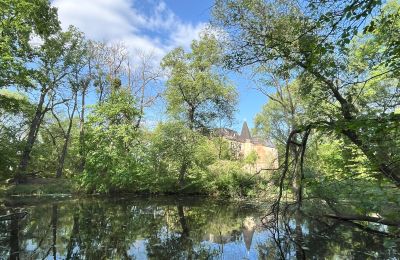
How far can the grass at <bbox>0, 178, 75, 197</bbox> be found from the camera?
880 inches

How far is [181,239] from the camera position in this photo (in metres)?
8.39

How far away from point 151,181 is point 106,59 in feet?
40.7

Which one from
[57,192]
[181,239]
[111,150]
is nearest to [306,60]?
[181,239]

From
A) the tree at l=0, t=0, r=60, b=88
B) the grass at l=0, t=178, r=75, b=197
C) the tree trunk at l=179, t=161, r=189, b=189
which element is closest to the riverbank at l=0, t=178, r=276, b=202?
the grass at l=0, t=178, r=75, b=197

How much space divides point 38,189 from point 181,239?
18.7 metres

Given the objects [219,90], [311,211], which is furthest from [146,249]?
[219,90]

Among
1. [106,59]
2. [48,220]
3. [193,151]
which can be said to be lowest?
[48,220]

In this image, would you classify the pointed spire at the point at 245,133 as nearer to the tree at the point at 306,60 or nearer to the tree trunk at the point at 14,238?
the tree at the point at 306,60

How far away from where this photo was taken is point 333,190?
701 centimetres

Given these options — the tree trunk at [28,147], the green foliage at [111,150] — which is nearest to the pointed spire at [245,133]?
the green foliage at [111,150]

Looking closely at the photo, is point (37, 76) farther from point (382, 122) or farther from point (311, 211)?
point (382, 122)

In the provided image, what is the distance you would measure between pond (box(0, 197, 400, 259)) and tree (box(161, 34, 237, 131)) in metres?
13.5

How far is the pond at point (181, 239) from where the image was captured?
675 cm

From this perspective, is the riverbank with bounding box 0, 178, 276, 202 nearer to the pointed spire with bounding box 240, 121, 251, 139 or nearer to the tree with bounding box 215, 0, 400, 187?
the tree with bounding box 215, 0, 400, 187
